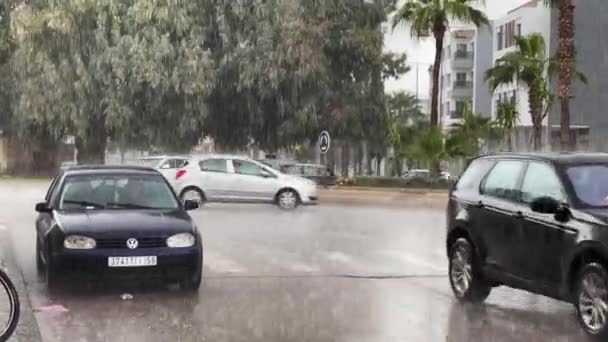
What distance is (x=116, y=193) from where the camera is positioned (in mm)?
11680

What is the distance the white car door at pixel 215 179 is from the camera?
90.1ft

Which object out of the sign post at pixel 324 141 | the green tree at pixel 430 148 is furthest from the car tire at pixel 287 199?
the green tree at pixel 430 148

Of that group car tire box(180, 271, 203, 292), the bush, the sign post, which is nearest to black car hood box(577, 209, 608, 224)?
car tire box(180, 271, 203, 292)

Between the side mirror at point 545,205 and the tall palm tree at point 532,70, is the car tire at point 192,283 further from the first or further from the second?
the tall palm tree at point 532,70

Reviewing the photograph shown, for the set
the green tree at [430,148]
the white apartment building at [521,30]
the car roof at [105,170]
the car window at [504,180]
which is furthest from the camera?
the white apartment building at [521,30]

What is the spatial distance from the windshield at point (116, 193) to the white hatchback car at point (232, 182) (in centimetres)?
1540

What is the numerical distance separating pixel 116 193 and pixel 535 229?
17.2 ft

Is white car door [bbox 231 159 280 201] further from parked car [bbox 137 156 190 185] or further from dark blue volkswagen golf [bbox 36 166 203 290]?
dark blue volkswagen golf [bbox 36 166 203 290]

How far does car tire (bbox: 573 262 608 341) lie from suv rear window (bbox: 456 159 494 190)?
2289 mm

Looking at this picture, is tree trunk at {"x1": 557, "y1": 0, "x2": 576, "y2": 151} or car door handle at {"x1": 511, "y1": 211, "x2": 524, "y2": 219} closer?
car door handle at {"x1": 511, "y1": 211, "x2": 524, "y2": 219}

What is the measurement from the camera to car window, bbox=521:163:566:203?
895cm

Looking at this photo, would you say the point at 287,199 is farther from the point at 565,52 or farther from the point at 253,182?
the point at 565,52

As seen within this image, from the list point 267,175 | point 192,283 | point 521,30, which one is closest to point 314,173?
point 267,175

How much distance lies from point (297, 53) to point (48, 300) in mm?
28908
